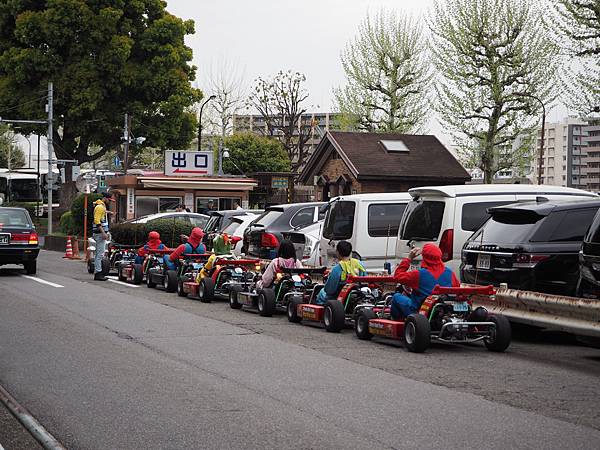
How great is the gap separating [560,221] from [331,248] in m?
5.70

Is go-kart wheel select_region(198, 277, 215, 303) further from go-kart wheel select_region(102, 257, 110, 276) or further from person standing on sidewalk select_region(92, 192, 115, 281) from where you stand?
go-kart wheel select_region(102, 257, 110, 276)

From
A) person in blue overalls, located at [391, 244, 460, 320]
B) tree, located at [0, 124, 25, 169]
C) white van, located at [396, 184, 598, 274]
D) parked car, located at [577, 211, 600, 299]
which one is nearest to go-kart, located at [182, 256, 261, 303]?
white van, located at [396, 184, 598, 274]

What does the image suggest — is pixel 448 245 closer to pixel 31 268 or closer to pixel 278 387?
pixel 278 387

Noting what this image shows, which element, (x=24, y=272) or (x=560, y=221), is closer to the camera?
(x=560, y=221)

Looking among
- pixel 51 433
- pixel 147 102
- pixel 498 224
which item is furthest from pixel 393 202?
pixel 147 102

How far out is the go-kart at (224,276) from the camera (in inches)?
700

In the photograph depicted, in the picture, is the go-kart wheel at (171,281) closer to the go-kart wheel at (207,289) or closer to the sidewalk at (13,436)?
the go-kart wheel at (207,289)

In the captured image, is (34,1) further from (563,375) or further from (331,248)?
(563,375)

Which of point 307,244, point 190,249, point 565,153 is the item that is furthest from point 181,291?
point 565,153

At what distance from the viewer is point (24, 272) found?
2533cm

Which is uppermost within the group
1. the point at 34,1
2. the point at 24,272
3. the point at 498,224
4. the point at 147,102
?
the point at 34,1

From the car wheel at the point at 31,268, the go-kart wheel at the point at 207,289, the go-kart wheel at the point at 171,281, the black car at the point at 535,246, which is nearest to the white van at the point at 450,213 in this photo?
the black car at the point at 535,246

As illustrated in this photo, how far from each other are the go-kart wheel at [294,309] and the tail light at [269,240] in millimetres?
4499

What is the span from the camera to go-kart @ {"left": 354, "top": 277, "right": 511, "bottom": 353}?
452 inches
